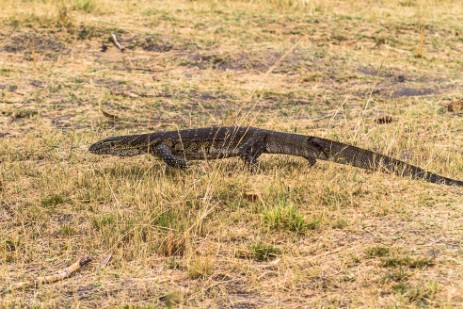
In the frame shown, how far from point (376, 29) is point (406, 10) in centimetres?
204

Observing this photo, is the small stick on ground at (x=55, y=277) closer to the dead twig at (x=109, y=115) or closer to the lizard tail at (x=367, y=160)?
the lizard tail at (x=367, y=160)

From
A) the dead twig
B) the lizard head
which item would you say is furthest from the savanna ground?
the lizard head

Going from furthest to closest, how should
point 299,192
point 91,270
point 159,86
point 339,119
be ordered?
point 159,86 < point 339,119 < point 299,192 < point 91,270

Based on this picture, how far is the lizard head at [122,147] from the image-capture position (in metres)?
6.74

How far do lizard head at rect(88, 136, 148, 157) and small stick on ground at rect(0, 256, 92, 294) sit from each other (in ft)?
6.80

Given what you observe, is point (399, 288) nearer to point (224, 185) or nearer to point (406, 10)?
point (224, 185)

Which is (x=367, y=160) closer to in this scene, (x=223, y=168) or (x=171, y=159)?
(x=223, y=168)

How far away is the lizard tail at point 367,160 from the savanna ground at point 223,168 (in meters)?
0.10

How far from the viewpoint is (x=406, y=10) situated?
49.4 ft

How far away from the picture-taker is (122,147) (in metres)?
6.74

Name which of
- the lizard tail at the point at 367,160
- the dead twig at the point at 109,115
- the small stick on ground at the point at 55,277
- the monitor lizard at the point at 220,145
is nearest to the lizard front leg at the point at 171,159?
the monitor lizard at the point at 220,145

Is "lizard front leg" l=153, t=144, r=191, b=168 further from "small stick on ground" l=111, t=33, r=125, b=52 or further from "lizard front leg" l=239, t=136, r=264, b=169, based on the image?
"small stick on ground" l=111, t=33, r=125, b=52

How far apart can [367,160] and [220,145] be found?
1.27 m

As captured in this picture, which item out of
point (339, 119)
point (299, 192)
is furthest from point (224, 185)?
point (339, 119)
